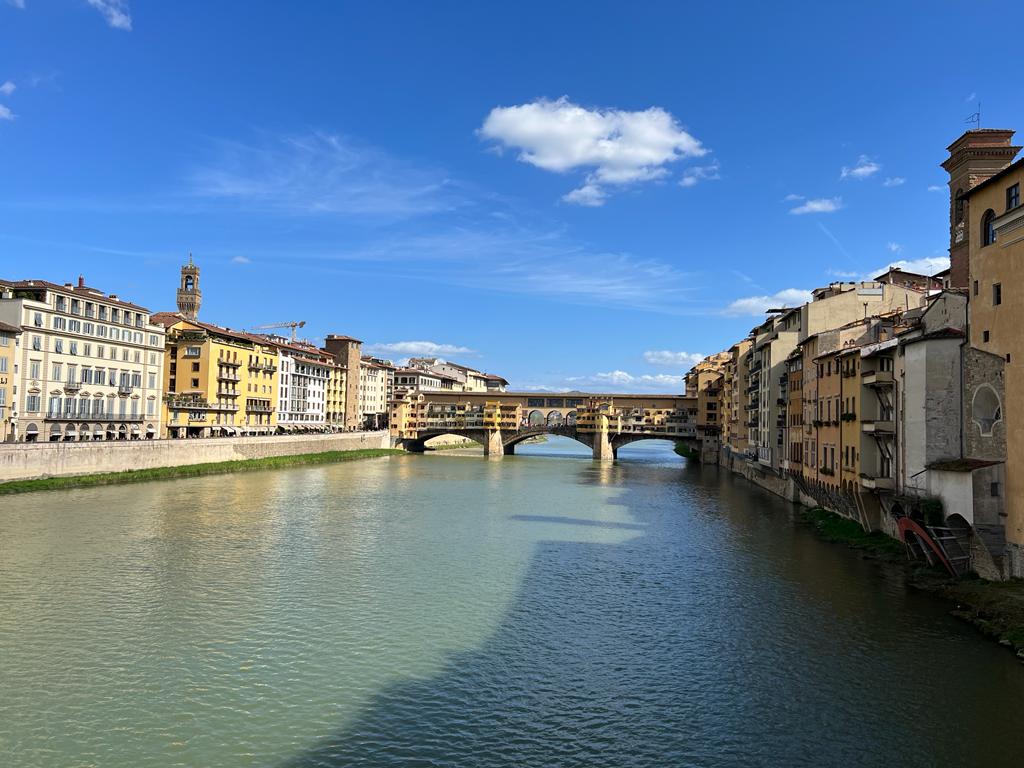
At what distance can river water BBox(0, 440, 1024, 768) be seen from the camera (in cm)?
1336

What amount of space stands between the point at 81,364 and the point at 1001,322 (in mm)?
59140

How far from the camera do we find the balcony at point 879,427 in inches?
1151

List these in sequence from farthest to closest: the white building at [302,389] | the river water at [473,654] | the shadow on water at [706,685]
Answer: the white building at [302,389]
the river water at [473,654]
the shadow on water at [706,685]

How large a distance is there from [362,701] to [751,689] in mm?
8192

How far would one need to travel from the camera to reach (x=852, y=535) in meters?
32.1

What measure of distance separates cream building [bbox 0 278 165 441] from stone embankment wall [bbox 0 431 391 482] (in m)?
7.40

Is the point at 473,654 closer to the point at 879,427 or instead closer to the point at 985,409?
the point at 985,409

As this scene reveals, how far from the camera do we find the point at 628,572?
88.4 feet

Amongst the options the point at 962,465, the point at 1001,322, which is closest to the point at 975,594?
the point at 962,465

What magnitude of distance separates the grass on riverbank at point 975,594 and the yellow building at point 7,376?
52.0 metres

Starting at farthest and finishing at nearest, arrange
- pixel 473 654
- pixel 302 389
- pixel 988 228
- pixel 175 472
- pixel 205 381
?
pixel 302 389
pixel 205 381
pixel 175 472
pixel 988 228
pixel 473 654

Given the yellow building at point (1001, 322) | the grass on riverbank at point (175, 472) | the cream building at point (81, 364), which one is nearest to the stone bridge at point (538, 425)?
the grass on riverbank at point (175, 472)

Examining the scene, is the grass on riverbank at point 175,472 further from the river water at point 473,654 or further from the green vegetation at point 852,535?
the green vegetation at point 852,535

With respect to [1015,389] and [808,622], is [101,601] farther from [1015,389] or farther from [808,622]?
[1015,389]
